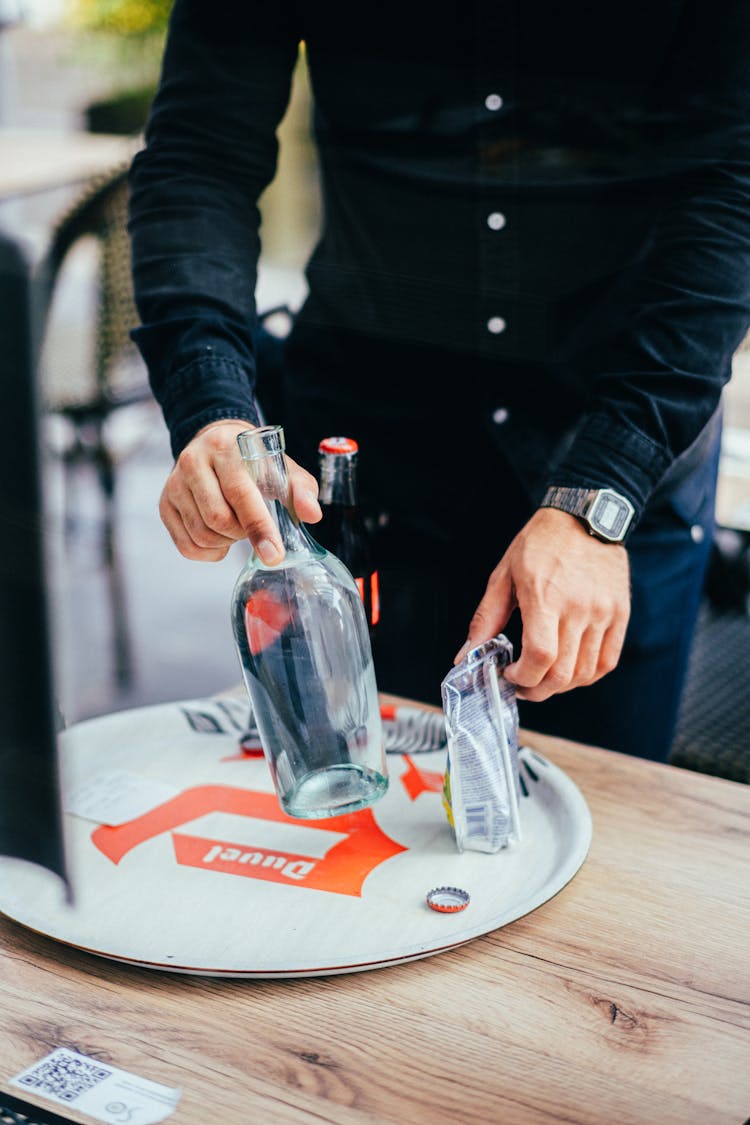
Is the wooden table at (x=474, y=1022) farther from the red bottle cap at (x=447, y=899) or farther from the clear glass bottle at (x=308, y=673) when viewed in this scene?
the clear glass bottle at (x=308, y=673)

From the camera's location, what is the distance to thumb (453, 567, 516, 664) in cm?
76

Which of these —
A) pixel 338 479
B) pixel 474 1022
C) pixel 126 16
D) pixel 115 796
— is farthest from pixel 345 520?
pixel 126 16

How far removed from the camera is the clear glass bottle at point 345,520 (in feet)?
2.91

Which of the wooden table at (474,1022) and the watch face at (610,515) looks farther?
the watch face at (610,515)

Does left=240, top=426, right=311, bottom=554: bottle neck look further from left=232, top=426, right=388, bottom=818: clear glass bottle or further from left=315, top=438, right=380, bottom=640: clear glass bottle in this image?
left=315, top=438, right=380, bottom=640: clear glass bottle

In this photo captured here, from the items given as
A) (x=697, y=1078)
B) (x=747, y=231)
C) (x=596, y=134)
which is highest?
(x=596, y=134)

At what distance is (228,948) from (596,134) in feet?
2.41

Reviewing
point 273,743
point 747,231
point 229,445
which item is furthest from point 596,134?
point 273,743

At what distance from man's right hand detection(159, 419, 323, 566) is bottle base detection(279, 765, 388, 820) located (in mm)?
168

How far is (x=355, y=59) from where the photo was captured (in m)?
1.02

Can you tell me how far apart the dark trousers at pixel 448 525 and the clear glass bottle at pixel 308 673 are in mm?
289

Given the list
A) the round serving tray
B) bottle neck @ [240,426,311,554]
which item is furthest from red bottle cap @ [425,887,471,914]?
bottle neck @ [240,426,311,554]

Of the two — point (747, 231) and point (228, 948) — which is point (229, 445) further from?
point (747, 231)

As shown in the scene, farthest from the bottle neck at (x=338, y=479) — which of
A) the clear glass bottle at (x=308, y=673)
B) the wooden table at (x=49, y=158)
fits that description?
the wooden table at (x=49, y=158)
